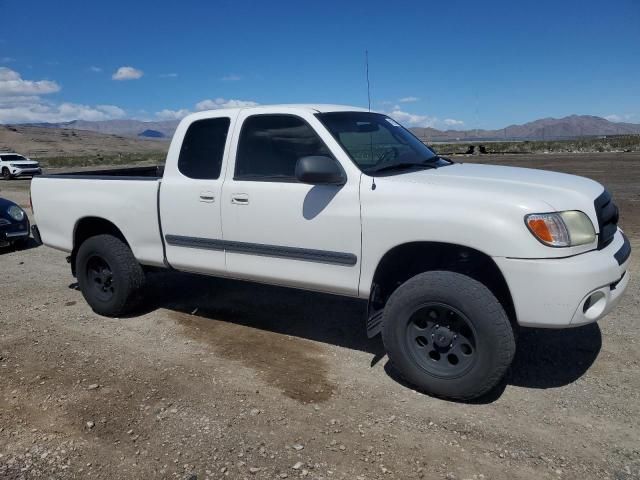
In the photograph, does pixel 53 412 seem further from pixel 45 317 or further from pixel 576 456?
pixel 576 456

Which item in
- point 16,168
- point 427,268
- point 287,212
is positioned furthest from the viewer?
point 16,168

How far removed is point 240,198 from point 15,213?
6.82 meters

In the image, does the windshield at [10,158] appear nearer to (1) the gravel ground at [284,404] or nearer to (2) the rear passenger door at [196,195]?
(1) the gravel ground at [284,404]

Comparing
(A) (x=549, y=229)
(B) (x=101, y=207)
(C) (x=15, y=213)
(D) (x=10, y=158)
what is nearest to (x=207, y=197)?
(B) (x=101, y=207)

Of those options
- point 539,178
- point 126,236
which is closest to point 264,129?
point 126,236

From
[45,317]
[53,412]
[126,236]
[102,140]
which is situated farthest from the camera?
[102,140]

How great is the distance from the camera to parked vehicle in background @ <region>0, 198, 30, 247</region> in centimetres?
900

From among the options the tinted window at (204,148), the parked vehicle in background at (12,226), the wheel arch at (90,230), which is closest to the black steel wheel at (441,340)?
the tinted window at (204,148)

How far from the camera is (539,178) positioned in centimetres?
389

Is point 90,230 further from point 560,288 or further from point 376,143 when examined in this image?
point 560,288

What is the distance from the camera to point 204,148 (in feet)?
15.6

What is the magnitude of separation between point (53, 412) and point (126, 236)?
6.50 ft

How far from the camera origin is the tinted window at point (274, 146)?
13.9 ft

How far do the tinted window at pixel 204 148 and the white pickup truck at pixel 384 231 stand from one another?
13 millimetres
